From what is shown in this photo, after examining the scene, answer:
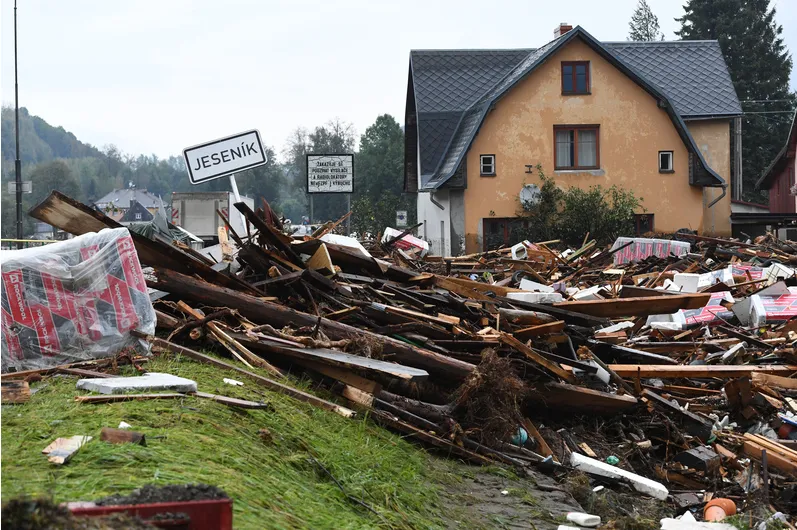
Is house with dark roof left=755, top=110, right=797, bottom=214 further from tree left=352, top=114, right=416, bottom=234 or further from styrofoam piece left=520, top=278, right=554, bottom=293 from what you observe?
tree left=352, top=114, right=416, bottom=234

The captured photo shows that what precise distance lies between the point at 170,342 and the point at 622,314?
558cm

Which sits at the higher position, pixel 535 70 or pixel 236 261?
pixel 535 70

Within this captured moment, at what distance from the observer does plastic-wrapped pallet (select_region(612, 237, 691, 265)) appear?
76.4 ft

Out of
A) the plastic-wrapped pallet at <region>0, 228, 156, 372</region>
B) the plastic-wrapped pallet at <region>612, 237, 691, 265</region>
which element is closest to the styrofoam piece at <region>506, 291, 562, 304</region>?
the plastic-wrapped pallet at <region>0, 228, 156, 372</region>

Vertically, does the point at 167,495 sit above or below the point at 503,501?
above

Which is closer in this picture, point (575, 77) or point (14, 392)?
point (14, 392)

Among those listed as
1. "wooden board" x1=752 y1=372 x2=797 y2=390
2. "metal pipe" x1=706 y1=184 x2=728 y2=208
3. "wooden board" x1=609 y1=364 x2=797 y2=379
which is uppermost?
"metal pipe" x1=706 y1=184 x2=728 y2=208

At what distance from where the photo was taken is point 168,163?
560 feet

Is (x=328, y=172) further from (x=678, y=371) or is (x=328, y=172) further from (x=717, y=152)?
(x=717, y=152)

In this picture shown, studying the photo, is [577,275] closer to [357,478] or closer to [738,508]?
[738,508]

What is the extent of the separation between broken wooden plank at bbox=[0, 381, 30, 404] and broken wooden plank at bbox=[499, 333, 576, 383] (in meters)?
4.34

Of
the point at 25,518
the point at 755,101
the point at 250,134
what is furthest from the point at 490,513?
the point at 755,101

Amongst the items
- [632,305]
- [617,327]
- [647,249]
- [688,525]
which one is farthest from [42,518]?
[647,249]

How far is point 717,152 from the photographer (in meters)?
35.2
